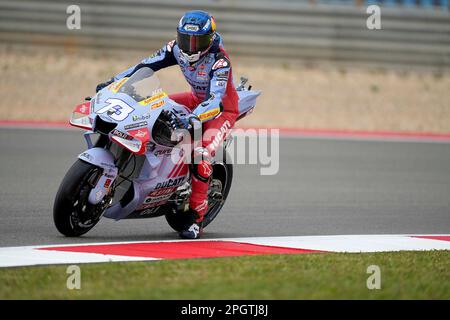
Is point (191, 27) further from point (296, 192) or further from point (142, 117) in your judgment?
point (296, 192)

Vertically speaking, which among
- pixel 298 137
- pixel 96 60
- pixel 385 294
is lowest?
pixel 385 294

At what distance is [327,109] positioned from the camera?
1914 centimetres

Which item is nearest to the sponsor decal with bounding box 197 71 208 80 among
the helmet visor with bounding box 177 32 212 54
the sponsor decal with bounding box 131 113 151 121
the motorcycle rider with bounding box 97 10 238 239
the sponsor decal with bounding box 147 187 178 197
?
the motorcycle rider with bounding box 97 10 238 239

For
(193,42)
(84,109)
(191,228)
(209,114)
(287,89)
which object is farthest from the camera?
(287,89)

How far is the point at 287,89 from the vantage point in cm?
1989

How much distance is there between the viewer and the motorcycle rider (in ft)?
25.2

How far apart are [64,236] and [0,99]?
35.9 ft

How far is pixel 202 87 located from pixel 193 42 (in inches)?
20.5

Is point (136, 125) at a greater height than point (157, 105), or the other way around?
point (157, 105)

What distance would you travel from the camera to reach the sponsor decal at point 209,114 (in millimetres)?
7541

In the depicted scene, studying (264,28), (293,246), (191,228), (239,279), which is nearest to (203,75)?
(191,228)

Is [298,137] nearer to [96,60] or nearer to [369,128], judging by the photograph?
[369,128]

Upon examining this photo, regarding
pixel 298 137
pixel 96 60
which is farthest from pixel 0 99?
pixel 298 137

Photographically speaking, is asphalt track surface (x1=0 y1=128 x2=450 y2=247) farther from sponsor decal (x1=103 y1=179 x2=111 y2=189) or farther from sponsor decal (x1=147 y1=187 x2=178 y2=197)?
sponsor decal (x1=103 y1=179 x2=111 y2=189)
